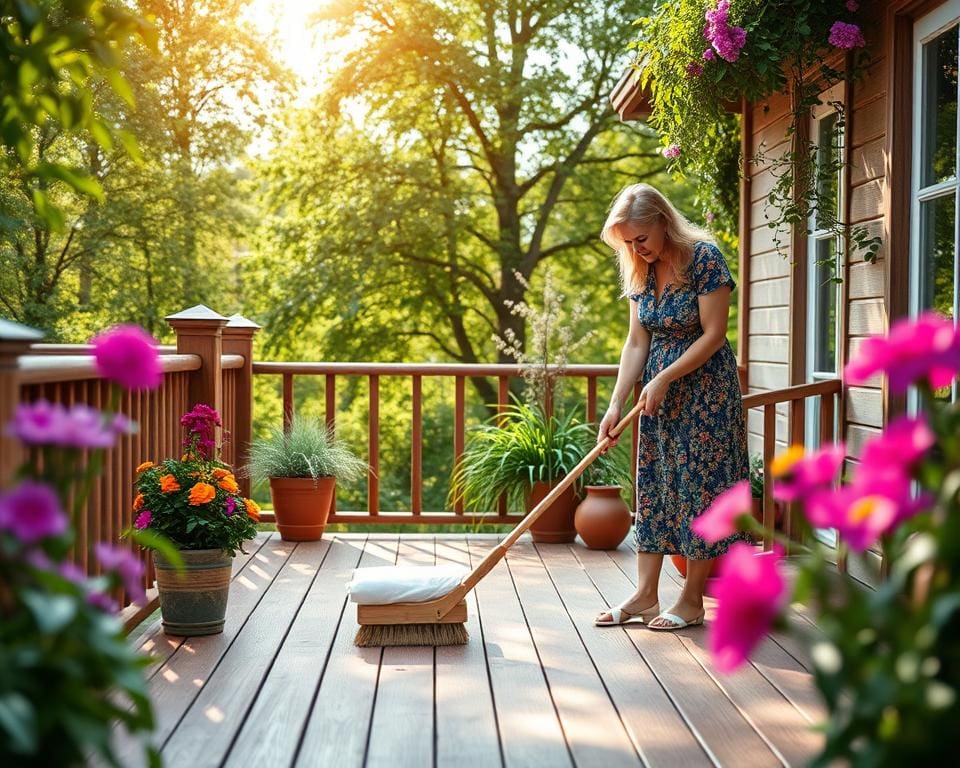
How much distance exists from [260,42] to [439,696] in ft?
34.9

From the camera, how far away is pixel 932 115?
12.3 ft

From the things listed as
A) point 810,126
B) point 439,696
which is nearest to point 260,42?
point 810,126

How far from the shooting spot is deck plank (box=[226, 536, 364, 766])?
2404mm

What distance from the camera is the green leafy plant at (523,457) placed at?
17.5ft

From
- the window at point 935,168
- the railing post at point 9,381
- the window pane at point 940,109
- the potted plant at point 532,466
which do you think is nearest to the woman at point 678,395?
the window at point 935,168

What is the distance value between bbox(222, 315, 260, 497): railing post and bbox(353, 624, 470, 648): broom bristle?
2.27m

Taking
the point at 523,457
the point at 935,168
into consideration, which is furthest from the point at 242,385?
the point at 935,168

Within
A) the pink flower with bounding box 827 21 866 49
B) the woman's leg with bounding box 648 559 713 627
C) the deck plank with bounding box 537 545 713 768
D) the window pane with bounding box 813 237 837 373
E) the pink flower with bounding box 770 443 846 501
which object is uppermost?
the pink flower with bounding box 827 21 866 49

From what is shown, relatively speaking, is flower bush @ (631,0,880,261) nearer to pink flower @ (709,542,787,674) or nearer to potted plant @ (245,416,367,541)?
potted plant @ (245,416,367,541)

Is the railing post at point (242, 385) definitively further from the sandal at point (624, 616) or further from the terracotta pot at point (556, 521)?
the sandal at point (624, 616)

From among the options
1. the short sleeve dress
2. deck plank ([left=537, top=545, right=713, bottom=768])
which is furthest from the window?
deck plank ([left=537, top=545, right=713, bottom=768])

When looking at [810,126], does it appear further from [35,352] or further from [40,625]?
[40,625]

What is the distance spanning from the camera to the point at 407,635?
11.0 ft

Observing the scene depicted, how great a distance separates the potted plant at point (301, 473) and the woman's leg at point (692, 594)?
2006 mm
